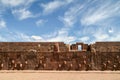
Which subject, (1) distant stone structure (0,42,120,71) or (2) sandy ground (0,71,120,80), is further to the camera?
(1) distant stone structure (0,42,120,71)

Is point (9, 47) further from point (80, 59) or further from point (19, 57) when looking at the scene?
point (80, 59)

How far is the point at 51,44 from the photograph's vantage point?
23188 mm

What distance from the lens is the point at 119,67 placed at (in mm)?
16422

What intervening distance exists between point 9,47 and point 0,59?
6614 millimetres

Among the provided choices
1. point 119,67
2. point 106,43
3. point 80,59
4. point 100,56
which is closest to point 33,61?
point 80,59

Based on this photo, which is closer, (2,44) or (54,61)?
(54,61)

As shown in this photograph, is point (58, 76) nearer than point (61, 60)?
Yes

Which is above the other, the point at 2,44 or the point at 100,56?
the point at 2,44

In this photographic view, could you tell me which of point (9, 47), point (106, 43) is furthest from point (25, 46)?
point (106, 43)

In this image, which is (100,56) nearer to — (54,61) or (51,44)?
(54,61)

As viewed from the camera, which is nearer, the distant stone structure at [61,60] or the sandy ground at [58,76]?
the sandy ground at [58,76]

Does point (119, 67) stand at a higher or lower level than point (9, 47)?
lower

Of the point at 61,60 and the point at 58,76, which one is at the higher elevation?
the point at 61,60

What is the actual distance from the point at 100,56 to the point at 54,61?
3.40 m
